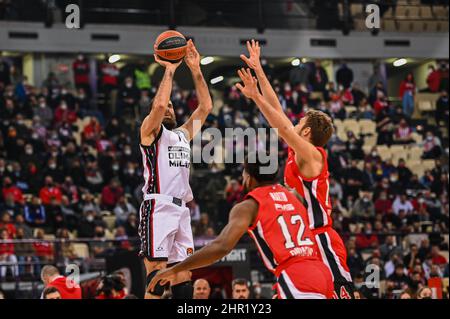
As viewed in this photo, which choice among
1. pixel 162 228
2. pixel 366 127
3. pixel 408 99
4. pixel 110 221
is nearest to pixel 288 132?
pixel 162 228

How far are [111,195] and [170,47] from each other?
13472 mm

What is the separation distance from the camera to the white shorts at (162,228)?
29.0 feet

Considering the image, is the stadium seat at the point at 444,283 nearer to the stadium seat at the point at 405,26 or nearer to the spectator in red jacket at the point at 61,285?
the spectator in red jacket at the point at 61,285

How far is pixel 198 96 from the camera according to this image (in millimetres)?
9641

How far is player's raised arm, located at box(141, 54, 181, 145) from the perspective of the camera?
8.65 meters

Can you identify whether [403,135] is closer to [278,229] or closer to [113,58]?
[113,58]

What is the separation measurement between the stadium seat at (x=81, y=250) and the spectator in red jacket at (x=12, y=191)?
3623 mm

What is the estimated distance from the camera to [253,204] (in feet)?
21.9

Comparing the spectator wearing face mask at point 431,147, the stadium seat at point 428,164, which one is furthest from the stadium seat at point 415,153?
the stadium seat at point 428,164

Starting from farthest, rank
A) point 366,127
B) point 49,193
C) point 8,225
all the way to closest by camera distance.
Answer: point 366,127, point 49,193, point 8,225

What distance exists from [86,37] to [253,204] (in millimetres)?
22883

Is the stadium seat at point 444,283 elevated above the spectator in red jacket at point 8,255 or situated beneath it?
situated beneath

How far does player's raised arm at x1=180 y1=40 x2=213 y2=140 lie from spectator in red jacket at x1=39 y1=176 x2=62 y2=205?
11954mm
